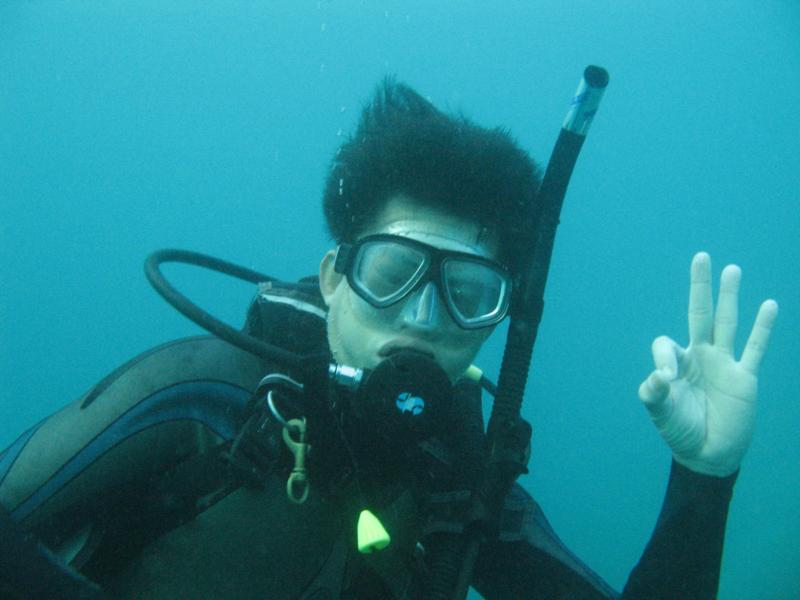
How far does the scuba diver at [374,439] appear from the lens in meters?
1.61

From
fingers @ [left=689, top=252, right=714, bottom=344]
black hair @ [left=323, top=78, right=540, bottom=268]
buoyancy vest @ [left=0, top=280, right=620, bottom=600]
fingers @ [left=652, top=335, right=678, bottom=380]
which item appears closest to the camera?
buoyancy vest @ [left=0, top=280, right=620, bottom=600]

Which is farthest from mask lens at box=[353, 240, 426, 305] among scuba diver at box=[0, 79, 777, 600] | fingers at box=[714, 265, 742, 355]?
fingers at box=[714, 265, 742, 355]

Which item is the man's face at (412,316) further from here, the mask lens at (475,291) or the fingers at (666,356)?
the fingers at (666,356)

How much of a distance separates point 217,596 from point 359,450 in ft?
2.13

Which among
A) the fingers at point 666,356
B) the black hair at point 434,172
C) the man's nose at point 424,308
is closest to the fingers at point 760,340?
the fingers at point 666,356

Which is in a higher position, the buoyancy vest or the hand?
the hand

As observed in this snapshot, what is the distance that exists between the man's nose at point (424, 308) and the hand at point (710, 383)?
0.76 metres

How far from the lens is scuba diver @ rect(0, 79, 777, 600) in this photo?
161cm

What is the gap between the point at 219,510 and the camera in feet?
5.83

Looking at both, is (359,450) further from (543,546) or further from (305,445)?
(543,546)

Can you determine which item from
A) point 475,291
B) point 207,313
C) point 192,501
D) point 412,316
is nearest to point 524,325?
point 475,291

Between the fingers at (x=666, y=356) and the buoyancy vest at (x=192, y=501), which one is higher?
the fingers at (x=666, y=356)

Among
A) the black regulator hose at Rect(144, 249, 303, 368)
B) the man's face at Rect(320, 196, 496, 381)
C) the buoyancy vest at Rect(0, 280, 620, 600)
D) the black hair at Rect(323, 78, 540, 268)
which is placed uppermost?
the black hair at Rect(323, 78, 540, 268)

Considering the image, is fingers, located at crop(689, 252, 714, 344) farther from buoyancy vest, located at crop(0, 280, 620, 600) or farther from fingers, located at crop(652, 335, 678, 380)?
buoyancy vest, located at crop(0, 280, 620, 600)
